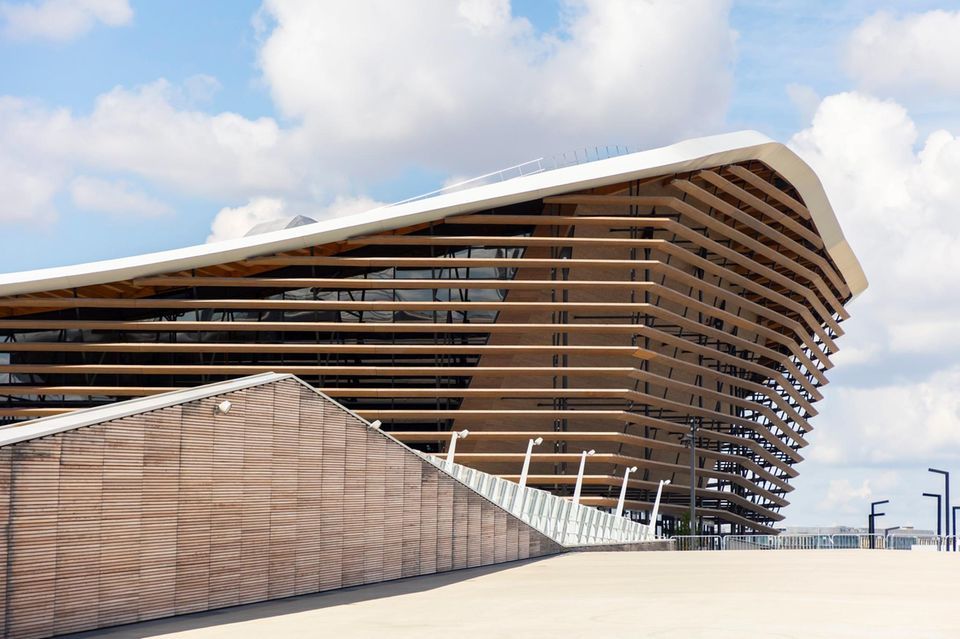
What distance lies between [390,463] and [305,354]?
1445 inches

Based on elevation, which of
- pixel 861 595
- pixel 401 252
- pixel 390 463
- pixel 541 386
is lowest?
pixel 861 595

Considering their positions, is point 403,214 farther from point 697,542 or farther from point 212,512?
point 212,512

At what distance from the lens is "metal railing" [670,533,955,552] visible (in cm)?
5238

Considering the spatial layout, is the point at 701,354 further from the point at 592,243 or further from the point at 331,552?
the point at 331,552

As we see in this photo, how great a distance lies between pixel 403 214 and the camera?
62656 mm

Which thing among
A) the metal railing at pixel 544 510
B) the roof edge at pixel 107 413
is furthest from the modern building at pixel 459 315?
the roof edge at pixel 107 413

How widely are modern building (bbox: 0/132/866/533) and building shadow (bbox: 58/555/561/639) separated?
33.3 meters

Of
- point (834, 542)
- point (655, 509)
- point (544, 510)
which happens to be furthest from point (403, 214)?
point (544, 510)

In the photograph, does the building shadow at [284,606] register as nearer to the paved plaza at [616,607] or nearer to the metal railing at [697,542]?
the paved plaza at [616,607]

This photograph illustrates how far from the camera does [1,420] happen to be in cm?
6356

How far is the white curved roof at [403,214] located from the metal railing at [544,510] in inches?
743

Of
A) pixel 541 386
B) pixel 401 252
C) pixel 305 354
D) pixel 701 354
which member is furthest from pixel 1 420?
pixel 701 354

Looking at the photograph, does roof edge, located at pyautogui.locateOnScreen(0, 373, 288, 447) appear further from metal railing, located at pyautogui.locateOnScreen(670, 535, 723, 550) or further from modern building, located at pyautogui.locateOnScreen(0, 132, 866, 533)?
modern building, located at pyautogui.locateOnScreen(0, 132, 866, 533)

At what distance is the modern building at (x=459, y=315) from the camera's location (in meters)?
62.7
